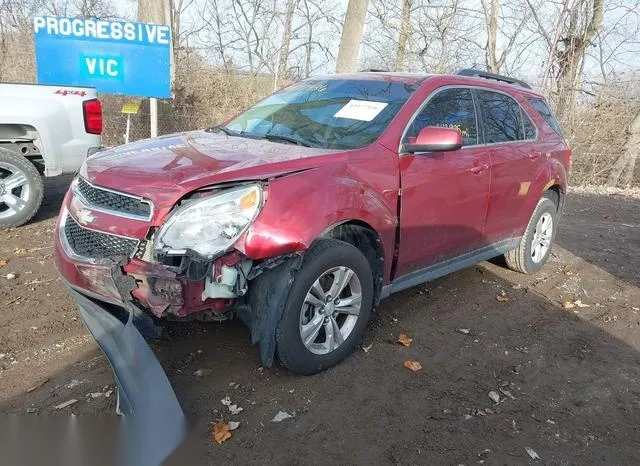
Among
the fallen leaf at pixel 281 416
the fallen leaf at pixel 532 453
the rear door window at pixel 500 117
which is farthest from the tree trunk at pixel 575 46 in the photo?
the fallen leaf at pixel 281 416

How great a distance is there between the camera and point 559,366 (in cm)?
363

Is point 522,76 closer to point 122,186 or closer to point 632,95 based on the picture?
point 632,95

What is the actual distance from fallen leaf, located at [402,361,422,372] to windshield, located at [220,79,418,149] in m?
1.49

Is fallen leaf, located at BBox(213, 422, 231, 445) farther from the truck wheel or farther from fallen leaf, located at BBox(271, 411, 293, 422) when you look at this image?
the truck wheel

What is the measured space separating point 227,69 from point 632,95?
9.86 meters

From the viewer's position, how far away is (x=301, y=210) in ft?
9.59

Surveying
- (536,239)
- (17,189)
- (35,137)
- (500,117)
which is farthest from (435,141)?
(17,189)

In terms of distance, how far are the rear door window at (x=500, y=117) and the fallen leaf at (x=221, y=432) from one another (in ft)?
10.0

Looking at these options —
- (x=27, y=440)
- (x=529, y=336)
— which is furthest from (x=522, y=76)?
(x=27, y=440)

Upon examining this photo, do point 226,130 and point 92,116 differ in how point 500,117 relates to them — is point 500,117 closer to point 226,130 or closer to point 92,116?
point 226,130

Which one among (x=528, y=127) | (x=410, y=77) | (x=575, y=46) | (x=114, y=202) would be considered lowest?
(x=114, y=202)

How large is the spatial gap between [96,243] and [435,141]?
7.31 feet

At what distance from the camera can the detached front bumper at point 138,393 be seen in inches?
98.7

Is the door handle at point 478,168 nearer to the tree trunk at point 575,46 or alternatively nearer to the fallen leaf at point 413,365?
the fallen leaf at point 413,365
